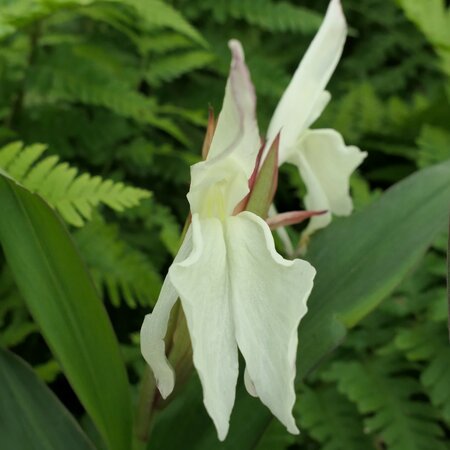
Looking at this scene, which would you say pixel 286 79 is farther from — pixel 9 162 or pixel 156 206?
pixel 9 162

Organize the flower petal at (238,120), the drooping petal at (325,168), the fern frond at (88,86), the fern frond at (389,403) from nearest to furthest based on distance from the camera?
the flower petal at (238,120) < the drooping petal at (325,168) < the fern frond at (389,403) < the fern frond at (88,86)

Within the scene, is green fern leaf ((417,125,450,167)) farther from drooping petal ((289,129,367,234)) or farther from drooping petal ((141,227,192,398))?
drooping petal ((141,227,192,398))

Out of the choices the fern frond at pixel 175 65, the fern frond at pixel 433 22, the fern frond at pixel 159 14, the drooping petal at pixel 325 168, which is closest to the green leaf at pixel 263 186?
the drooping petal at pixel 325 168

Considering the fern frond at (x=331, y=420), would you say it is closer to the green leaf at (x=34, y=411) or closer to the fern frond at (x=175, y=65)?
the green leaf at (x=34, y=411)

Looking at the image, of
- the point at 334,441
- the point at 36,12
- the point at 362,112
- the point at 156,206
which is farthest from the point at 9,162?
the point at 362,112

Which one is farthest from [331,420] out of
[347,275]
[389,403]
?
[347,275]

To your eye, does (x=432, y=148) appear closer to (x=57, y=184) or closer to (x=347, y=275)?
(x=347, y=275)

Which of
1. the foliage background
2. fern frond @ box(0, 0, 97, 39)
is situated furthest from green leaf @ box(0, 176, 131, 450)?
fern frond @ box(0, 0, 97, 39)
